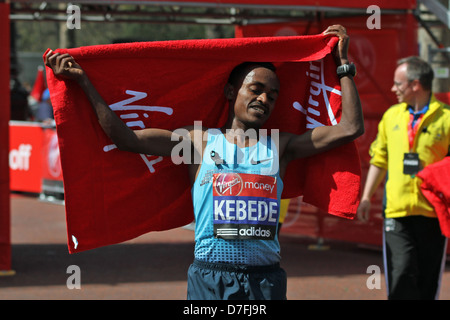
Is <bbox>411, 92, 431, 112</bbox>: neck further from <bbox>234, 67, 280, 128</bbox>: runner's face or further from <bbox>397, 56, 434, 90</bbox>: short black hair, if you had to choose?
<bbox>234, 67, 280, 128</bbox>: runner's face

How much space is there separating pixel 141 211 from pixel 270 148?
0.75m

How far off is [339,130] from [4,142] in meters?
4.74

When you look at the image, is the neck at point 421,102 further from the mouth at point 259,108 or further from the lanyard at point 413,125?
the mouth at point 259,108

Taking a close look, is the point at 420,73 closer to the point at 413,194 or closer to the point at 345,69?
the point at 413,194

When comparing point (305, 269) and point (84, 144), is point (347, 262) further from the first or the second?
point (84, 144)

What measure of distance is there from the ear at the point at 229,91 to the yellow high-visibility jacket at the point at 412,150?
2.18 metres

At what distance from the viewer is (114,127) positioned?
3578mm

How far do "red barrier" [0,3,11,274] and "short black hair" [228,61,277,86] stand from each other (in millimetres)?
4234

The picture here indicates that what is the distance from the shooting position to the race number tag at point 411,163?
547cm

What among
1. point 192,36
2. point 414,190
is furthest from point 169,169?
point 192,36

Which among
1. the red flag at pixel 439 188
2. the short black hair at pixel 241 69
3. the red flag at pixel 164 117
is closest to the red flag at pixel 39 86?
the red flag at pixel 439 188

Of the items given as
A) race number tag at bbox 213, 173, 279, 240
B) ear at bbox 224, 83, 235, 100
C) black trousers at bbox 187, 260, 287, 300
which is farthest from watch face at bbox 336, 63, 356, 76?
black trousers at bbox 187, 260, 287, 300

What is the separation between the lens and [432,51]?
27.9 ft

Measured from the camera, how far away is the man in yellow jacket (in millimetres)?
5445
